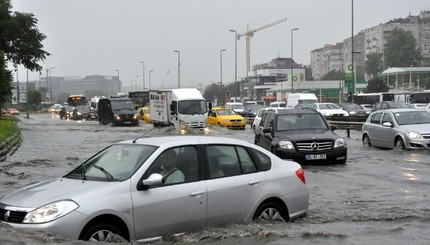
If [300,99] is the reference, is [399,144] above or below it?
below

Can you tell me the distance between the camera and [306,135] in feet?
49.9

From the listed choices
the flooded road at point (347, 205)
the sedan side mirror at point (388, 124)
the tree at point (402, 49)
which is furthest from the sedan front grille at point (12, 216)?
the tree at point (402, 49)

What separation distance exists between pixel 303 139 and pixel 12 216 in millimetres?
9924

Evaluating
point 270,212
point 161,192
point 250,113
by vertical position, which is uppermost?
point 161,192

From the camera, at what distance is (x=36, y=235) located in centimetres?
567

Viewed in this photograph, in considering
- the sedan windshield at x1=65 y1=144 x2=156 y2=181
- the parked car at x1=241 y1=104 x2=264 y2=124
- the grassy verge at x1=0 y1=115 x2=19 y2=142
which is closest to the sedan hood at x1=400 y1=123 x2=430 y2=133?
the sedan windshield at x1=65 y1=144 x2=156 y2=181

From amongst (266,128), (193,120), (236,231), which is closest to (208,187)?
(236,231)

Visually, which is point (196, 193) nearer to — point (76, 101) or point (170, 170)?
point (170, 170)

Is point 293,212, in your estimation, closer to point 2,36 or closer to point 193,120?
point 193,120

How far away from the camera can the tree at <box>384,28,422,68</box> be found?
13650 centimetres

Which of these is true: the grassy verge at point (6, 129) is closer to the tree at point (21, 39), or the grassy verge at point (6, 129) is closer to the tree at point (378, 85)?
the tree at point (21, 39)

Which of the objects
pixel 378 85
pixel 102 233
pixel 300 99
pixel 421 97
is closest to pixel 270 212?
pixel 102 233

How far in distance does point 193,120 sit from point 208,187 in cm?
2797

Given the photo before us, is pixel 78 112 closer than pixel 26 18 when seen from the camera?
No
